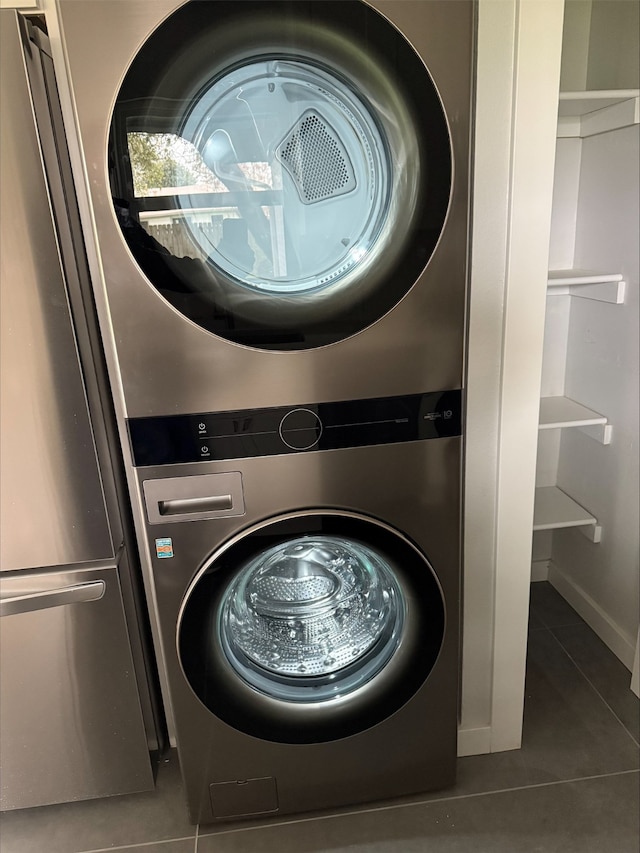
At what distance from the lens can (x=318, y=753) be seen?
4.61 ft

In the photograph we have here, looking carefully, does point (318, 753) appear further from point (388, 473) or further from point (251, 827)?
point (388, 473)

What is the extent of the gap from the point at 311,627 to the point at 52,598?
1.74ft

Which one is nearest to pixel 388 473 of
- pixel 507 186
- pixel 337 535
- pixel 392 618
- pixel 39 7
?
pixel 337 535

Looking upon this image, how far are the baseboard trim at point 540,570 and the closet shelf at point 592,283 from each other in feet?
3.01

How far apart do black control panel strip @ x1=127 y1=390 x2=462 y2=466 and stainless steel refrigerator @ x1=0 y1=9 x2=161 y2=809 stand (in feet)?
0.59

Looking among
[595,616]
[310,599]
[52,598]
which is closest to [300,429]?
[310,599]

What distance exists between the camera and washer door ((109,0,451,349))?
102 cm

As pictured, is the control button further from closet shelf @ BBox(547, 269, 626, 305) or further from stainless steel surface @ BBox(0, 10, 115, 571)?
closet shelf @ BBox(547, 269, 626, 305)

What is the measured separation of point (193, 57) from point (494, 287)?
66cm

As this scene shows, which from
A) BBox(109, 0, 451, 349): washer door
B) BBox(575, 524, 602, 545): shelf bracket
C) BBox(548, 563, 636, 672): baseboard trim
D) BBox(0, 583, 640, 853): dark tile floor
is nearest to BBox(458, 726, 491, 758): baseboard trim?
BBox(0, 583, 640, 853): dark tile floor

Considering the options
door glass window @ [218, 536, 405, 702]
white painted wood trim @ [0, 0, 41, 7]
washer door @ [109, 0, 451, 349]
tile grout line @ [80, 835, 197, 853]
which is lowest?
tile grout line @ [80, 835, 197, 853]

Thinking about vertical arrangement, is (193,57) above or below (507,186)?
A: above

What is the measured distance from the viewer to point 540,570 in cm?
231

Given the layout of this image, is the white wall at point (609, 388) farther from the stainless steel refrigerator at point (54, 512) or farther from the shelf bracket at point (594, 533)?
the stainless steel refrigerator at point (54, 512)
